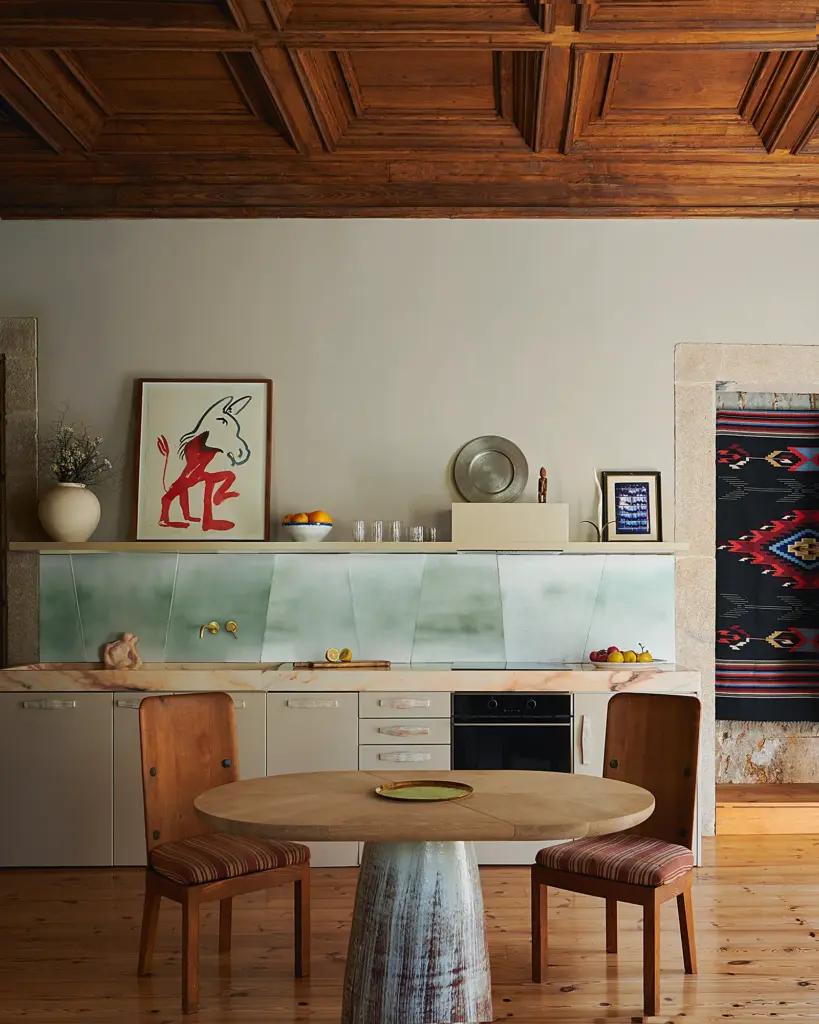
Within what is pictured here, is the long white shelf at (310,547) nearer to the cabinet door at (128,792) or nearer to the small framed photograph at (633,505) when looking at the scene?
the small framed photograph at (633,505)

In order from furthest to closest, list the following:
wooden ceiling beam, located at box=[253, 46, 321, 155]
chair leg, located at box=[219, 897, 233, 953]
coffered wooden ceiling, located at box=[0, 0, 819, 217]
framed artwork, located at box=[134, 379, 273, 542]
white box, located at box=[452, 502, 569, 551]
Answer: framed artwork, located at box=[134, 379, 273, 542] < white box, located at box=[452, 502, 569, 551] < wooden ceiling beam, located at box=[253, 46, 321, 155] < coffered wooden ceiling, located at box=[0, 0, 819, 217] < chair leg, located at box=[219, 897, 233, 953]

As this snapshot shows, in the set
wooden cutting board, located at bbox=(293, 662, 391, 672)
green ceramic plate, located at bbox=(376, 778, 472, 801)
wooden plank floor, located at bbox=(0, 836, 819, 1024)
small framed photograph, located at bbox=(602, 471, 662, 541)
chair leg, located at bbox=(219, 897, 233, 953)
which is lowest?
wooden plank floor, located at bbox=(0, 836, 819, 1024)

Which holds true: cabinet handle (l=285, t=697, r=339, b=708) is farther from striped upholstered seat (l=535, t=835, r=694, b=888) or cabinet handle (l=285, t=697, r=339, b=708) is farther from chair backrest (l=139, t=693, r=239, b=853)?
striped upholstered seat (l=535, t=835, r=694, b=888)

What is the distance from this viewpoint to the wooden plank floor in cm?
314

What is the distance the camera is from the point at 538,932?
11.1 ft

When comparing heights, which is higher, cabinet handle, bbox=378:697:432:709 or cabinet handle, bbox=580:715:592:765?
cabinet handle, bbox=378:697:432:709

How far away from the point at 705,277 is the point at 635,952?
3.26m

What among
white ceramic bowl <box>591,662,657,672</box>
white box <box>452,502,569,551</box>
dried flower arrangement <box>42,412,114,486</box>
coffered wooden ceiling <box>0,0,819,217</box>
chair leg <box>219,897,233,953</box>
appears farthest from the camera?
dried flower arrangement <box>42,412,114,486</box>

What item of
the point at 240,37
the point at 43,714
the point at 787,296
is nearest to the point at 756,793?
the point at 787,296

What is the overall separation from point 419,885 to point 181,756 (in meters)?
1.18

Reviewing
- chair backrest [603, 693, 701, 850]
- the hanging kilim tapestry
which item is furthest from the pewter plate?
chair backrest [603, 693, 701, 850]

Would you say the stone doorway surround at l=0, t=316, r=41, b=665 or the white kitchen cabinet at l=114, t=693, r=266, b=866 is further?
the stone doorway surround at l=0, t=316, r=41, b=665

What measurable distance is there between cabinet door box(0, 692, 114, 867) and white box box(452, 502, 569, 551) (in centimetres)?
187

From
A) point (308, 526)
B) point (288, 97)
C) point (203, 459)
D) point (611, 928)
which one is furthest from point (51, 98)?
point (611, 928)
